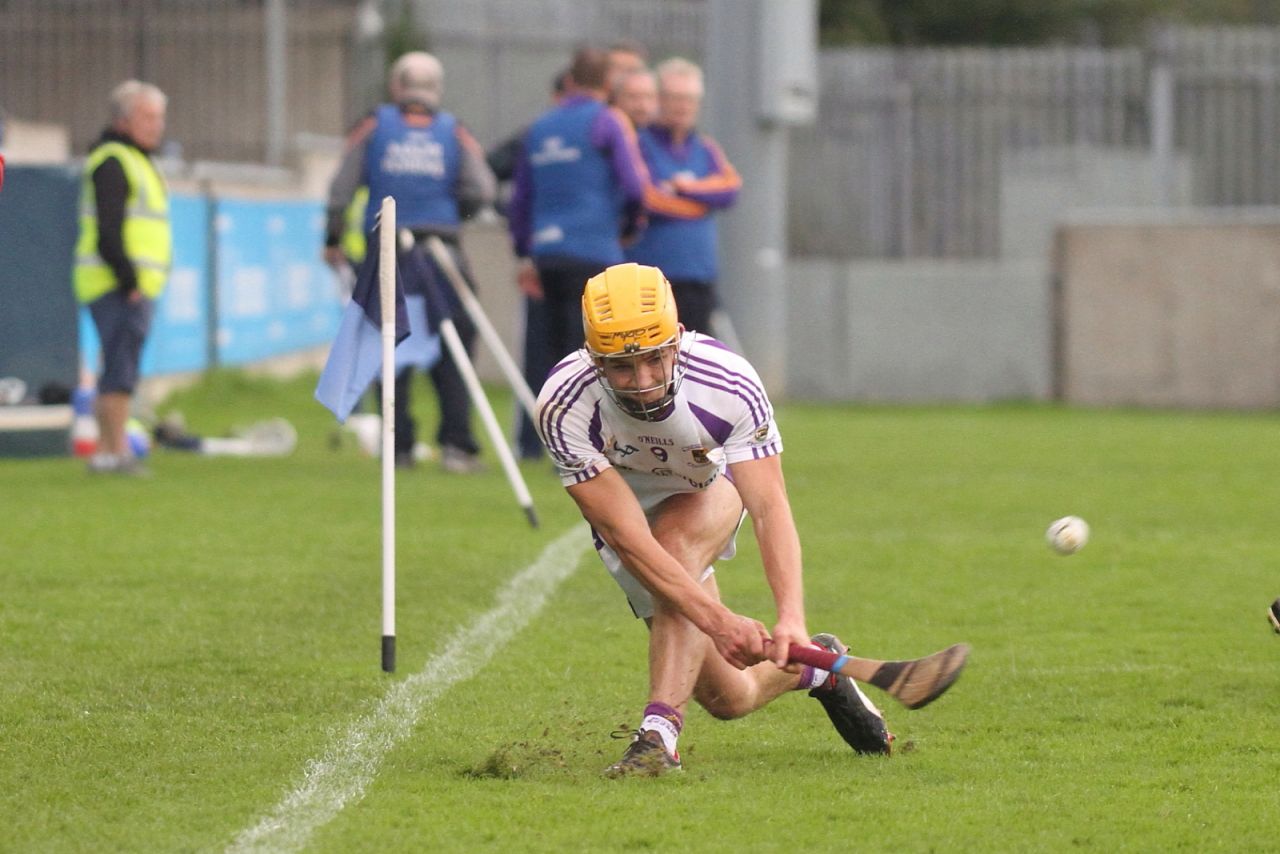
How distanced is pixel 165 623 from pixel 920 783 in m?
3.17

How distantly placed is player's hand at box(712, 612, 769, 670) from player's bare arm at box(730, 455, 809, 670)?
0.03 meters

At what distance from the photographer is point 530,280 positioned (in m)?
11.9

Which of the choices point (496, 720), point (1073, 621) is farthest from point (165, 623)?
point (1073, 621)

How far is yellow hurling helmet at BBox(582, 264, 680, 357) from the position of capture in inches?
194

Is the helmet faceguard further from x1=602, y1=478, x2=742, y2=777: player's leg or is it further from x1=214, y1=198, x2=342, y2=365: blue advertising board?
x1=214, y1=198, x2=342, y2=365: blue advertising board

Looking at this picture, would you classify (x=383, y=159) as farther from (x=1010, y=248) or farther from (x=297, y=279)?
(x=1010, y=248)

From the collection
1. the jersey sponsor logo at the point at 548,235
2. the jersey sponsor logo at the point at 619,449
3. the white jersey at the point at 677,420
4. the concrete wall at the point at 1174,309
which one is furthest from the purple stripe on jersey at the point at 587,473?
the concrete wall at the point at 1174,309

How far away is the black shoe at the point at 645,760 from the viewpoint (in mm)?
5129

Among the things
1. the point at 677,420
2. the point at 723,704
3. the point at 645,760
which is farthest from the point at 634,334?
the point at 723,704

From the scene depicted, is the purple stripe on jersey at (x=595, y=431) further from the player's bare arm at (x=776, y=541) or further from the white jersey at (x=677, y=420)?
the player's bare arm at (x=776, y=541)

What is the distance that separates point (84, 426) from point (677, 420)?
8526mm

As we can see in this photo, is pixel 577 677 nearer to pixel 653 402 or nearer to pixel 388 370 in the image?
pixel 388 370

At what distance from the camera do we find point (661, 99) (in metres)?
11.9

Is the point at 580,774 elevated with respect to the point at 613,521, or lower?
lower
